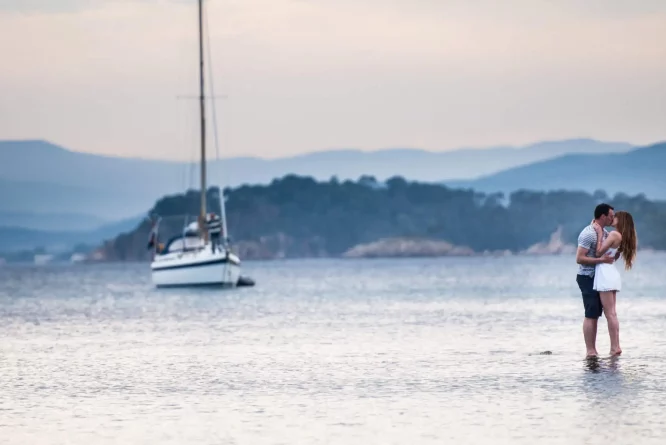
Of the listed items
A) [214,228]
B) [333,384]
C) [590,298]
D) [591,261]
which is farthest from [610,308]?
[214,228]

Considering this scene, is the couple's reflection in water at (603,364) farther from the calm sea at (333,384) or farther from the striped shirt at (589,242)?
the striped shirt at (589,242)

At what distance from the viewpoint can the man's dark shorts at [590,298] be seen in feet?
63.9

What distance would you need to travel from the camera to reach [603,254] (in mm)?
19234

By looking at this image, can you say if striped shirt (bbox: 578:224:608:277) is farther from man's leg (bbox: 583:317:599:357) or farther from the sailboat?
the sailboat

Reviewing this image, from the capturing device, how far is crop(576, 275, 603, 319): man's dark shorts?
19484 mm

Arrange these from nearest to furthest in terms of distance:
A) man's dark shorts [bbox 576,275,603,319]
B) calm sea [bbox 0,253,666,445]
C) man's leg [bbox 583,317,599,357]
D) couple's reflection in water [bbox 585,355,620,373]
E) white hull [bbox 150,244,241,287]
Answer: calm sea [bbox 0,253,666,445] → couple's reflection in water [bbox 585,355,620,373] → man's dark shorts [bbox 576,275,603,319] → man's leg [bbox 583,317,599,357] → white hull [bbox 150,244,241,287]

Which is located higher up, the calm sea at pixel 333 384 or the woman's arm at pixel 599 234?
the woman's arm at pixel 599 234

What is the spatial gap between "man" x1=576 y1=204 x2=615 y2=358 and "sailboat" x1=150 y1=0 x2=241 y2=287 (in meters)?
43.3

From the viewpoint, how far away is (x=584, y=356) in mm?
21016

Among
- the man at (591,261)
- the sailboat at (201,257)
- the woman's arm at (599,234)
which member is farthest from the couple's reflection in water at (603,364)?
the sailboat at (201,257)

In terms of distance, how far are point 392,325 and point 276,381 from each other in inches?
605

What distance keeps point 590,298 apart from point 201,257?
45.8m

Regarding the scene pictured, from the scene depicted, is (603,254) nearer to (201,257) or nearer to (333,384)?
(333,384)

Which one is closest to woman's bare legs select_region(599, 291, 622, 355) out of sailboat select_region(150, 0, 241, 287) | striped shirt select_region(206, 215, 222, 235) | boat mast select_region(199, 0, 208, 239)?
sailboat select_region(150, 0, 241, 287)
